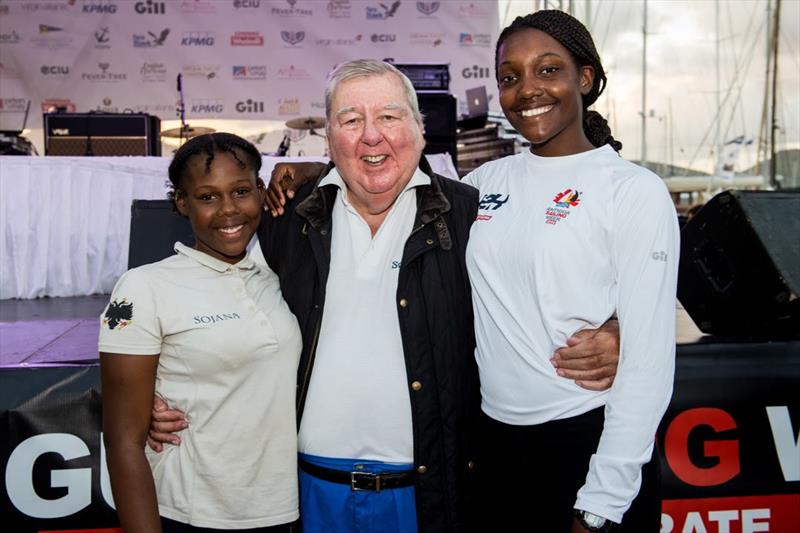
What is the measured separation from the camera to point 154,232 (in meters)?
3.20

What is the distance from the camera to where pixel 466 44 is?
28.0 feet

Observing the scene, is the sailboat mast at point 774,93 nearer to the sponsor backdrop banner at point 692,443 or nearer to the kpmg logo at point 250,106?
the kpmg logo at point 250,106

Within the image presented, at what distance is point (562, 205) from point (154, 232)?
2.45 meters

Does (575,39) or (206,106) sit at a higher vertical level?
(206,106)

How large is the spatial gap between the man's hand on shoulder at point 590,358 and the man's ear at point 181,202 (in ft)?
3.20

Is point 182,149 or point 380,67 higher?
point 380,67

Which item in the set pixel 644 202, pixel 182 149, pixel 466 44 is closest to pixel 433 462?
pixel 644 202

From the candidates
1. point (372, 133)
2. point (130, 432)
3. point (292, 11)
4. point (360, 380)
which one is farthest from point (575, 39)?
point (292, 11)

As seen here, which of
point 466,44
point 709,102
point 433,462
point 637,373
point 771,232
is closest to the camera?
point 637,373

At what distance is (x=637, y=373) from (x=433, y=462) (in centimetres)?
55

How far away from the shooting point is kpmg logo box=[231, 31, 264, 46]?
8414 mm

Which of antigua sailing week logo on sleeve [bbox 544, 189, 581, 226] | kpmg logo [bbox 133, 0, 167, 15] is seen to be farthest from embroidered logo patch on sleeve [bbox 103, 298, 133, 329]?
kpmg logo [bbox 133, 0, 167, 15]

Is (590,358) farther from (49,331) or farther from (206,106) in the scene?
(206,106)

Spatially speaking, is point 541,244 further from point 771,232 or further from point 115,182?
point 115,182
